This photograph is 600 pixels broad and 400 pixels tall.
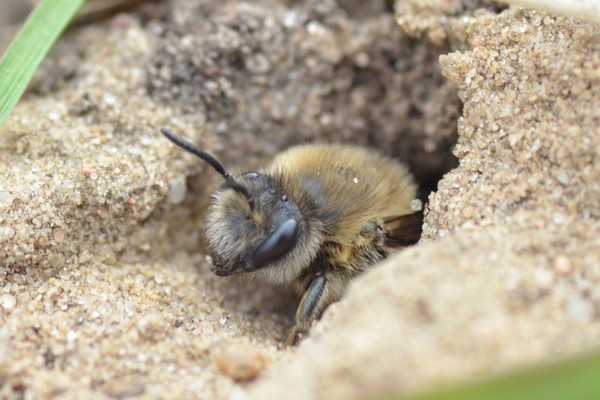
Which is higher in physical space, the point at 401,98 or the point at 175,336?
the point at 401,98


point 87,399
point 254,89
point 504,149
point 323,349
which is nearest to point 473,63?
point 504,149

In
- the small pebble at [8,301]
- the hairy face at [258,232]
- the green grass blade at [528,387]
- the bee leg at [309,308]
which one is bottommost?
the bee leg at [309,308]

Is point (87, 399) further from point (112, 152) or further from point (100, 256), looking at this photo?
point (112, 152)

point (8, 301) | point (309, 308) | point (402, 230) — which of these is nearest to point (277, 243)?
point (309, 308)

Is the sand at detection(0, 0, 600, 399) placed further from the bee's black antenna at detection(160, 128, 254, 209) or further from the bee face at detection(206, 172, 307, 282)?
the bee's black antenna at detection(160, 128, 254, 209)

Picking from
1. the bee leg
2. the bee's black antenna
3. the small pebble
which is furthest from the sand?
the bee's black antenna

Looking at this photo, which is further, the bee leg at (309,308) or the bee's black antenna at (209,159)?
the bee leg at (309,308)

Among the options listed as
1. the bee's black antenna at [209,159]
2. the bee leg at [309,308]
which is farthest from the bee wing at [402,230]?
the bee's black antenna at [209,159]

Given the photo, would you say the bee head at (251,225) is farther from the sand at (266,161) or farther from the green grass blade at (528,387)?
the green grass blade at (528,387)
